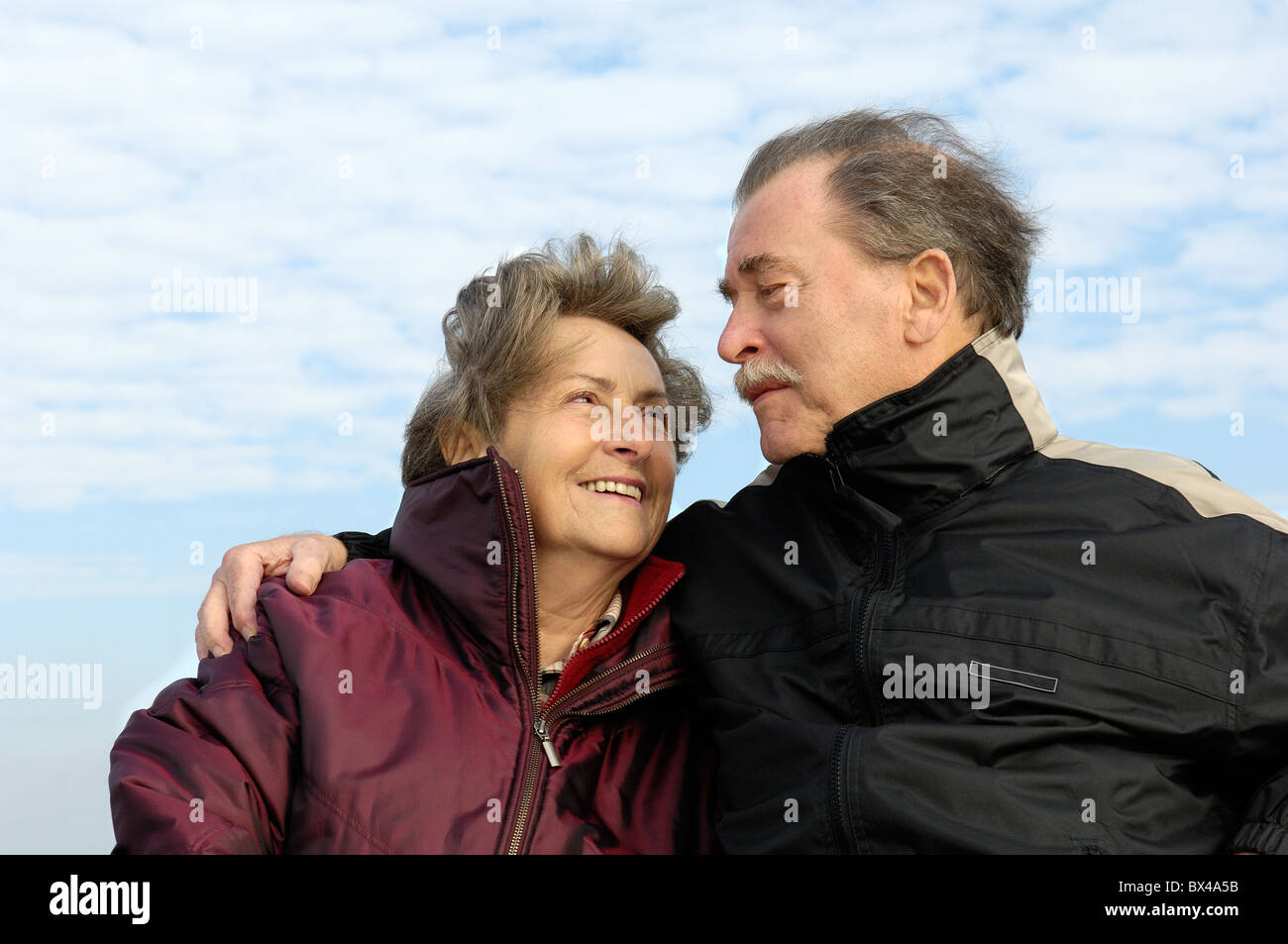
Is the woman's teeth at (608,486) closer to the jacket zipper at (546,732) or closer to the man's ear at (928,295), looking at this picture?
the jacket zipper at (546,732)

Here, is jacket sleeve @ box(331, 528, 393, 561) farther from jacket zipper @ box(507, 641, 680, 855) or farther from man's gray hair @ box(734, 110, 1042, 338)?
man's gray hair @ box(734, 110, 1042, 338)

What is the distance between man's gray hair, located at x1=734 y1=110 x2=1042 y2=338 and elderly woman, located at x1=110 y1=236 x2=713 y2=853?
0.68 metres

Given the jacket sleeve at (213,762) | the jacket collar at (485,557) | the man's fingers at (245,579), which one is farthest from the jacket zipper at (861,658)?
the man's fingers at (245,579)

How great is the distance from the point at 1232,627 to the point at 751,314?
5.02 feet

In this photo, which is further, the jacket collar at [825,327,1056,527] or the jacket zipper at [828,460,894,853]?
the jacket collar at [825,327,1056,527]

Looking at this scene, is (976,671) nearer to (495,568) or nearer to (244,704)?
(495,568)

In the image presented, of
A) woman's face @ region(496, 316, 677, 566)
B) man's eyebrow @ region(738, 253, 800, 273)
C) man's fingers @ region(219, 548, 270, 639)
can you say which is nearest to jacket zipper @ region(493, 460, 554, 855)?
woman's face @ region(496, 316, 677, 566)

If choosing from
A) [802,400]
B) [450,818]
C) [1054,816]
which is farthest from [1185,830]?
[450,818]

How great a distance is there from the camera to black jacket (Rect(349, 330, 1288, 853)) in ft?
8.78

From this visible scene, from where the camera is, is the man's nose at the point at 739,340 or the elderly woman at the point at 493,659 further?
the man's nose at the point at 739,340

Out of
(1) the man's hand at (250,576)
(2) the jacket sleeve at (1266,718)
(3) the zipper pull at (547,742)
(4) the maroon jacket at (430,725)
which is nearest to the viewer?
(2) the jacket sleeve at (1266,718)

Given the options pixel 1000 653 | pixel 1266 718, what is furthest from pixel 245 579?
pixel 1266 718

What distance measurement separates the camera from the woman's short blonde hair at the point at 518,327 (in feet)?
11.6

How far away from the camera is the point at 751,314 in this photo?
3.52 metres
